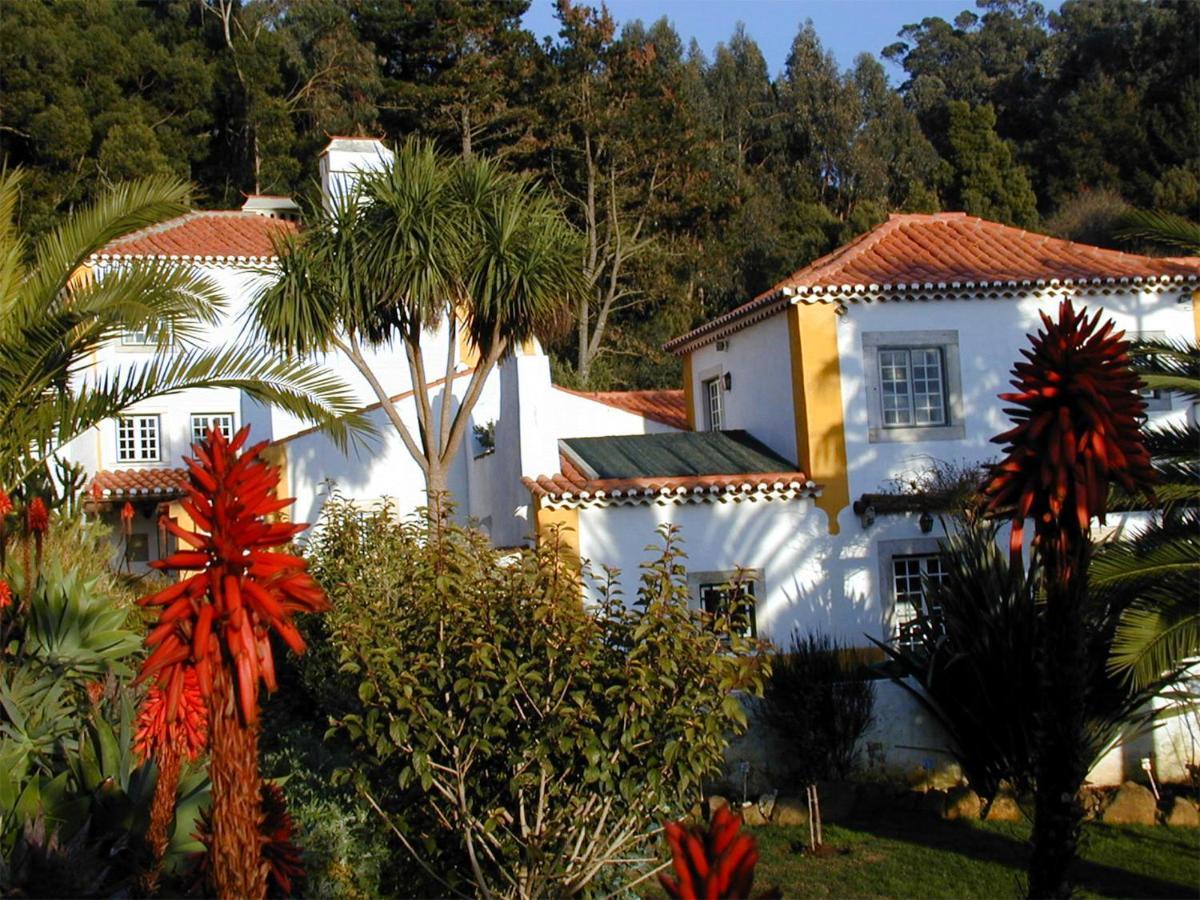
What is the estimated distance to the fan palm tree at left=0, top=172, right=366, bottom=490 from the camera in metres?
9.63

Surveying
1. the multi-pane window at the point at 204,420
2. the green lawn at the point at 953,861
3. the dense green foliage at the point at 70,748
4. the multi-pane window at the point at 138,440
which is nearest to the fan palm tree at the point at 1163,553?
the green lawn at the point at 953,861

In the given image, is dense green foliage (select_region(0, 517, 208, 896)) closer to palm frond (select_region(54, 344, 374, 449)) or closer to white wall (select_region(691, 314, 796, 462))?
palm frond (select_region(54, 344, 374, 449))

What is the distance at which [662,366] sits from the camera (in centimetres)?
3647

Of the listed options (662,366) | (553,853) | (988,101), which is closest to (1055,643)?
(553,853)

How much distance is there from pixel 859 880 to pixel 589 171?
28.1 meters

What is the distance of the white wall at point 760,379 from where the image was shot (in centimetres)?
1934

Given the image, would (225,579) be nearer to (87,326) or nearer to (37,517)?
(37,517)

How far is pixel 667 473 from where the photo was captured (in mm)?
18609

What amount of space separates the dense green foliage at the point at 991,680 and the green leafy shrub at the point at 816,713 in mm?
744

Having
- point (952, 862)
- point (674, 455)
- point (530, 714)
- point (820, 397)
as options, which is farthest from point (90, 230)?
point (820, 397)

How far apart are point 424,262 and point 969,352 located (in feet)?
27.1

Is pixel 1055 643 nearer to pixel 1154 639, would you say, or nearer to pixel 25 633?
pixel 1154 639

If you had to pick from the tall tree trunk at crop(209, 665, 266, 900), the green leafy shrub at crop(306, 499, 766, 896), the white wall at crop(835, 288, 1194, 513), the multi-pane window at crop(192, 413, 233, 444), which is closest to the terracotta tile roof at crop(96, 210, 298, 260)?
the multi-pane window at crop(192, 413, 233, 444)

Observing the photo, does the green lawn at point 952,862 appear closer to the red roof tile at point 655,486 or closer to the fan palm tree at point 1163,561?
the fan palm tree at point 1163,561
